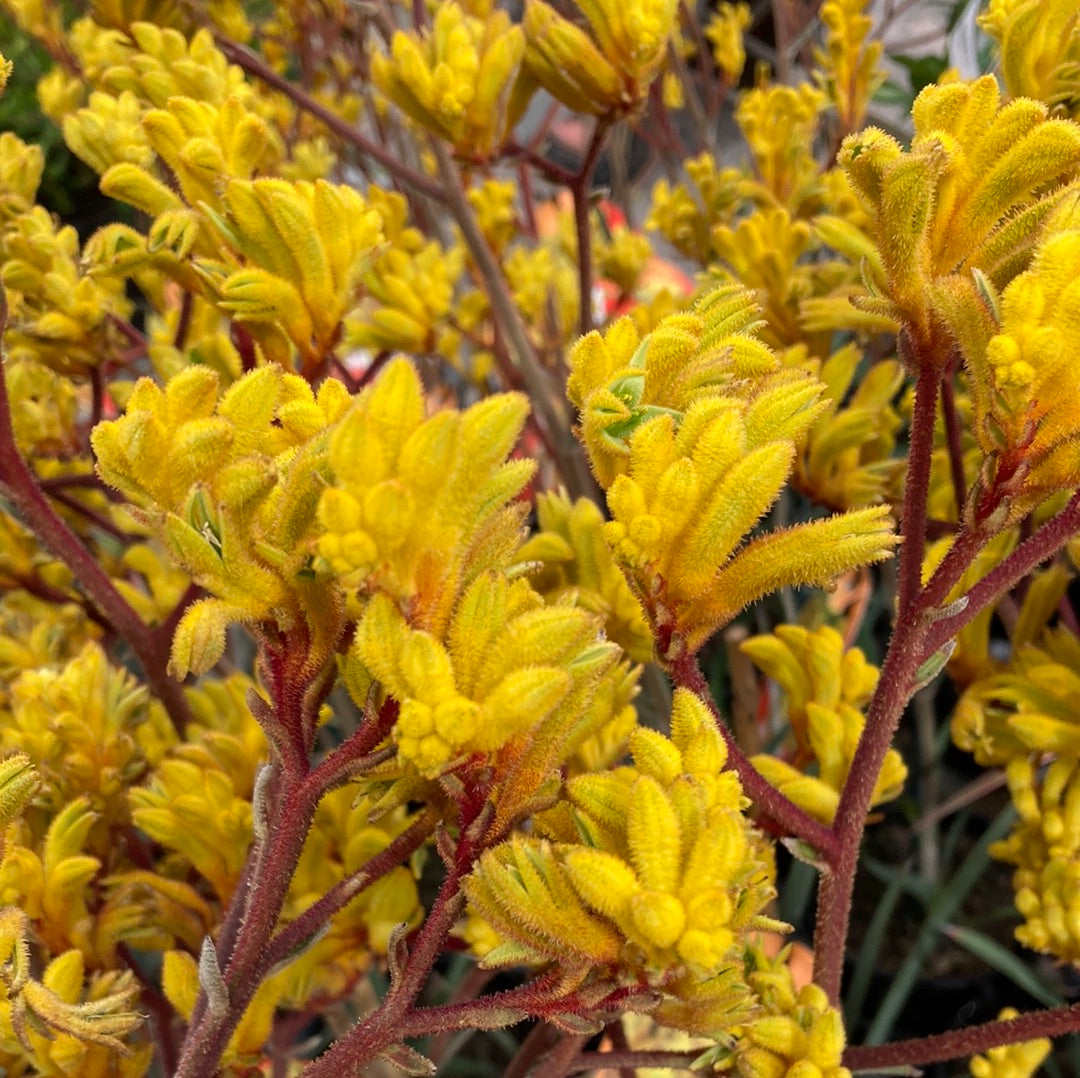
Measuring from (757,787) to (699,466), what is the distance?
0.14m

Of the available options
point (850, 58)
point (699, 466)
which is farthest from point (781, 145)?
point (699, 466)

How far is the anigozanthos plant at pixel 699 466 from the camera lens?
1.10 feet

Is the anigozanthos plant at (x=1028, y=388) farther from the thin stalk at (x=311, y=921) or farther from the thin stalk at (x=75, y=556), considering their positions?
the thin stalk at (x=75, y=556)

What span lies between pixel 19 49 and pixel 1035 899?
8.71 feet

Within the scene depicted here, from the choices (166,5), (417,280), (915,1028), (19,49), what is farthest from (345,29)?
(19,49)

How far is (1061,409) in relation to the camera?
13.4 inches

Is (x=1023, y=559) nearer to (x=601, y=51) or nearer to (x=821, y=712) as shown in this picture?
(x=821, y=712)

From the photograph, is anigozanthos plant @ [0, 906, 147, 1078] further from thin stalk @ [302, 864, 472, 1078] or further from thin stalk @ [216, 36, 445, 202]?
thin stalk @ [216, 36, 445, 202]

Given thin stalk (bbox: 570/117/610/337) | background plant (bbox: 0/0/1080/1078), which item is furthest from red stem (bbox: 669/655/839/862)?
thin stalk (bbox: 570/117/610/337)

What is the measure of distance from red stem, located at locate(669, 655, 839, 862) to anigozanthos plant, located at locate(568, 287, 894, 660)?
0.01 m

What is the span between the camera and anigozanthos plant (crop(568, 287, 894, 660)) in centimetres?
34

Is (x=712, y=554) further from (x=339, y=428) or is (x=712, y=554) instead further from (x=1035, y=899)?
(x=1035, y=899)

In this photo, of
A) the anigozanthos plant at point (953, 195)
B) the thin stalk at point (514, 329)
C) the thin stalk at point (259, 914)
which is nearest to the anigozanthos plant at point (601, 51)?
the thin stalk at point (514, 329)

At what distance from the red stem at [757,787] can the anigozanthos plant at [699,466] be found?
0.01 metres
